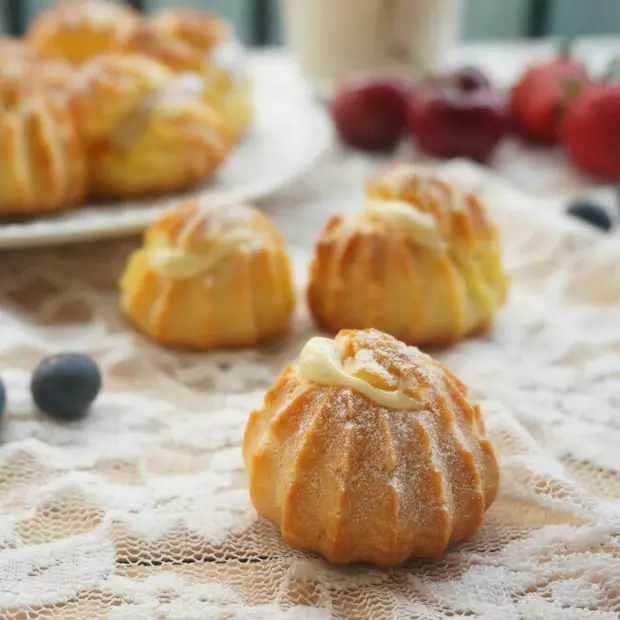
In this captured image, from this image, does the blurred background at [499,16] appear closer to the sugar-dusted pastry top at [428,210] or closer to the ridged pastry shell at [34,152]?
the ridged pastry shell at [34,152]

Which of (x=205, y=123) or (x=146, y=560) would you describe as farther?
(x=205, y=123)

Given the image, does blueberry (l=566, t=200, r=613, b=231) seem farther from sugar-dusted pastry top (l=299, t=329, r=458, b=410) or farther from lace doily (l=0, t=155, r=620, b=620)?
sugar-dusted pastry top (l=299, t=329, r=458, b=410)

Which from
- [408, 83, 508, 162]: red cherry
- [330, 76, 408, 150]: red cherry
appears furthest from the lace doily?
[330, 76, 408, 150]: red cherry

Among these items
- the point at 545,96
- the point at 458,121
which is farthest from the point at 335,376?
the point at 545,96

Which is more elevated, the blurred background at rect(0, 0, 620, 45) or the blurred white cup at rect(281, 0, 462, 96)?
the blurred white cup at rect(281, 0, 462, 96)

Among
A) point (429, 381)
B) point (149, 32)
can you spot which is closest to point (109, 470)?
point (429, 381)

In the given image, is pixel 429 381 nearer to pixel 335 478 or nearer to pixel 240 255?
pixel 335 478
